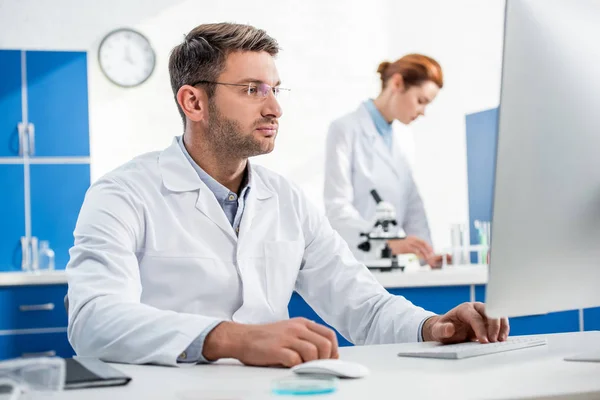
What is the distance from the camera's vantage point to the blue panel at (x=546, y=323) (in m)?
3.25

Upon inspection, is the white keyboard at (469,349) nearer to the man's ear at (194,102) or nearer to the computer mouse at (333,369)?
the computer mouse at (333,369)

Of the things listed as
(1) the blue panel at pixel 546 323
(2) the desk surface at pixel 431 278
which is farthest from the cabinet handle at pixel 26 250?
(1) the blue panel at pixel 546 323

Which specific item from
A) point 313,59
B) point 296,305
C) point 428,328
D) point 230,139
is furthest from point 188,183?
point 313,59

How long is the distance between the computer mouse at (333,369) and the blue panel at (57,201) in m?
3.91

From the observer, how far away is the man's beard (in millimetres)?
2014

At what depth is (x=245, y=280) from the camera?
190 cm

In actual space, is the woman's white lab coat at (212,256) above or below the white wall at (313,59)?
below

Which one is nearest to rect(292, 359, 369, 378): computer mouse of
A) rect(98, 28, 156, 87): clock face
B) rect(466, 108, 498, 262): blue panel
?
rect(466, 108, 498, 262): blue panel

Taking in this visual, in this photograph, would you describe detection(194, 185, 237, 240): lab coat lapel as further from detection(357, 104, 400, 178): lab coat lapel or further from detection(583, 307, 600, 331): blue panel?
detection(357, 104, 400, 178): lab coat lapel

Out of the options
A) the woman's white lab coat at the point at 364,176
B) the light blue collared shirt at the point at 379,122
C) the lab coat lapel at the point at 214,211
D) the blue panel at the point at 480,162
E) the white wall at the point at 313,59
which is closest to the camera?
the lab coat lapel at the point at 214,211

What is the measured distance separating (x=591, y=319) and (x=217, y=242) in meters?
2.02

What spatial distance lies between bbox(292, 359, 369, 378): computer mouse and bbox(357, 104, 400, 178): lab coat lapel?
305 centimetres

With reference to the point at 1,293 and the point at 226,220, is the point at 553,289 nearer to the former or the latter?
the point at 226,220

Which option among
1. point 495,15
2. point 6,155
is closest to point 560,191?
point 6,155
